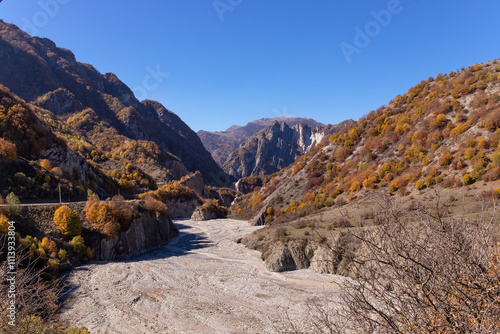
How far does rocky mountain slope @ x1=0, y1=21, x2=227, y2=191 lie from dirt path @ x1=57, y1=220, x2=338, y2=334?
47.2m

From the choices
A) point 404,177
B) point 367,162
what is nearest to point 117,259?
point 404,177

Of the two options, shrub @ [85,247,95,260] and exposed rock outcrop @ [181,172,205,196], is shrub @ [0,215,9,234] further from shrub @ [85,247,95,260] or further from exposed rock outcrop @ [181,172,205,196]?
exposed rock outcrop @ [181,172,205,196]

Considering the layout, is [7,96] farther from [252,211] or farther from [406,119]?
[406,119]

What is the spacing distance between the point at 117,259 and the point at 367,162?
137 feet

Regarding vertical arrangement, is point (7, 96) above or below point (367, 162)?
above

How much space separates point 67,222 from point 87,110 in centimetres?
10660

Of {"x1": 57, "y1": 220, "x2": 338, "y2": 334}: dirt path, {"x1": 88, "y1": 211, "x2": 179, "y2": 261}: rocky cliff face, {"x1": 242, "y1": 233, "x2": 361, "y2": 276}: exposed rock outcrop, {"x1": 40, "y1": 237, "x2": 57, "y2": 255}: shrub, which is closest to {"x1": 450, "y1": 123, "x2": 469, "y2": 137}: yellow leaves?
{"x1": 242, "y1": 233, "x2": 361, "y2": 276}: exposed rock outcrop

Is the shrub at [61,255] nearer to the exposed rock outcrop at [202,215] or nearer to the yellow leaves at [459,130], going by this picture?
the exposed rock outcrop at [202,215]

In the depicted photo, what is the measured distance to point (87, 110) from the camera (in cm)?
11531

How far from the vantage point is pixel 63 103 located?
377 feet

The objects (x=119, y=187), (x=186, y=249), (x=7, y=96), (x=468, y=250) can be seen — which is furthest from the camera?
(x=119, y=187)

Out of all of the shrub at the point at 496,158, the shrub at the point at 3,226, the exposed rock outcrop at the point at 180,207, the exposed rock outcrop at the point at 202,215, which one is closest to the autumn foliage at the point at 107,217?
the shrub at the point at 3,226

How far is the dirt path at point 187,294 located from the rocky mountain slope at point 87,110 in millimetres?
47186

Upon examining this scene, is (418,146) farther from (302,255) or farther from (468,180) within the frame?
(302,255)
